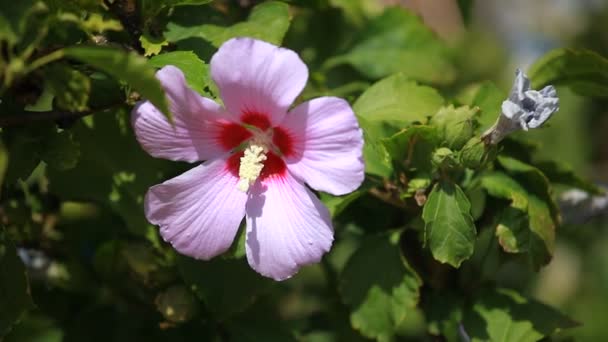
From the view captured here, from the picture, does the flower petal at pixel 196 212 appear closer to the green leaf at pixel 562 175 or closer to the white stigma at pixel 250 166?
the white stigma at pixel 250 166

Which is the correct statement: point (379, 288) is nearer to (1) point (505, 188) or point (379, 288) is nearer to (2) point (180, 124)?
(1) point (505, 188)

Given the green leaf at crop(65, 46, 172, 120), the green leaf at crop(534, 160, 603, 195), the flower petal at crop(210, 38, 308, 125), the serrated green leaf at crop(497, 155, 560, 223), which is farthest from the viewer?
the green leaf at crop(534, 160, 603, 195)

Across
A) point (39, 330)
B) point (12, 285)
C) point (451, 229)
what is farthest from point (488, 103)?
point (39, 330)

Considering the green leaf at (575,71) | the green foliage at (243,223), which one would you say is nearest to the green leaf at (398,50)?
the green foliage at (243,223)

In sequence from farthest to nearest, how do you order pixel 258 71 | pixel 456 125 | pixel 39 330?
pixel 39 330 < pixel 456 125 < pixel 258 71

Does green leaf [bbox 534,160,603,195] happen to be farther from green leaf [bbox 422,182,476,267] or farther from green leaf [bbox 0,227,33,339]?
green leaf [bbox 0,227,33,339]

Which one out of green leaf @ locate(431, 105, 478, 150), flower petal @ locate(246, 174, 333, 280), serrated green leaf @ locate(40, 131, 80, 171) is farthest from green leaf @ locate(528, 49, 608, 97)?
serrated green leaf @ locate(40, 131, 80, 171)

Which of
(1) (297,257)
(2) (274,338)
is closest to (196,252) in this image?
(1) (297,257)

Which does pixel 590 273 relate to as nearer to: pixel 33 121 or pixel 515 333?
pixel 515 333
